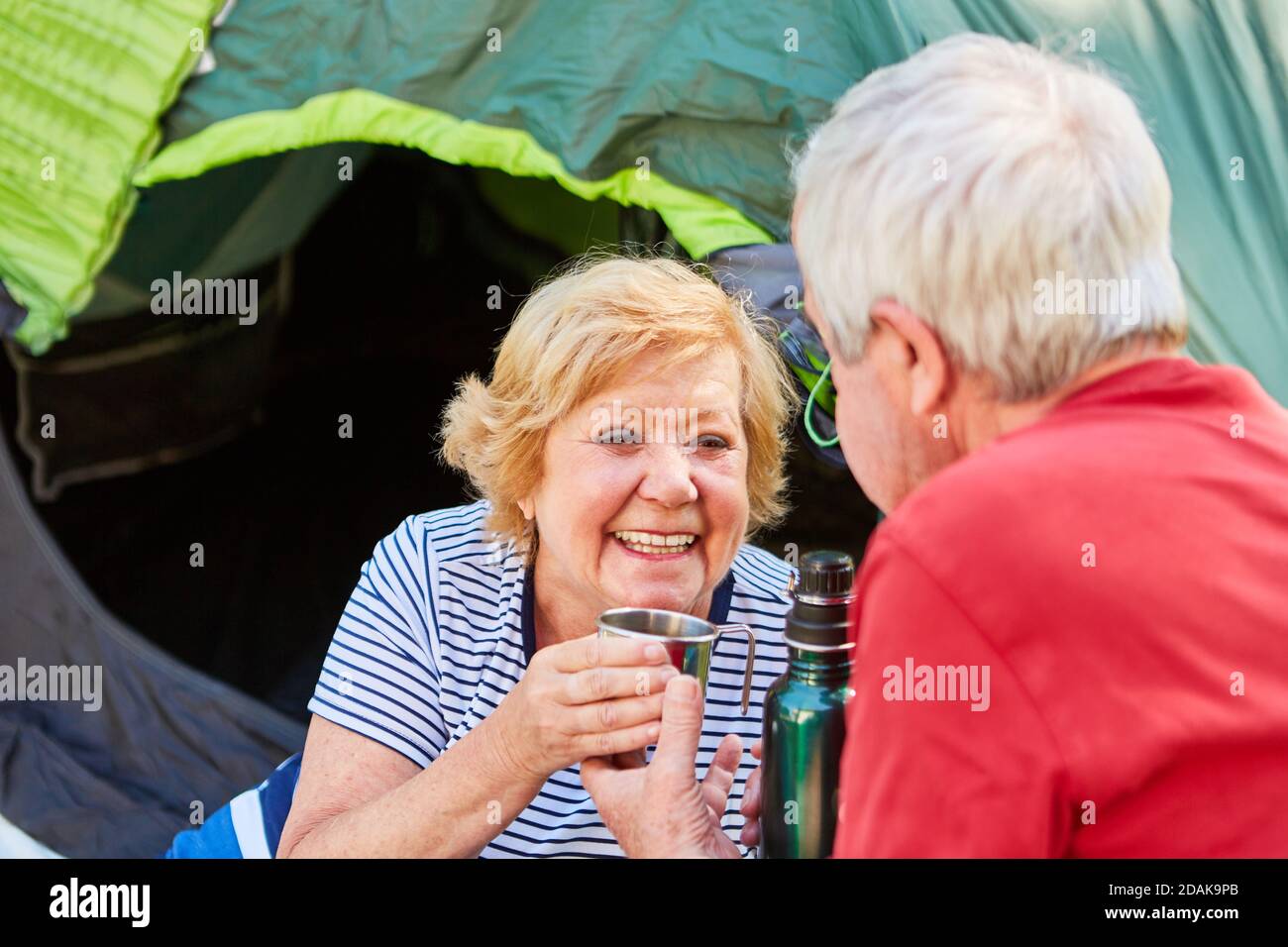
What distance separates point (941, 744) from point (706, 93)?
1.17 m

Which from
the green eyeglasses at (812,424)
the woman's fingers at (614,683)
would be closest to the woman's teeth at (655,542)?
the woman's fingers at (614,683)

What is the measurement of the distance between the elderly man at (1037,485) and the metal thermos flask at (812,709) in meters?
0.11

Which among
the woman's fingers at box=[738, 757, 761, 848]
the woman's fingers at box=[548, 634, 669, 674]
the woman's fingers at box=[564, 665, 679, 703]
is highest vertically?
the woman's fingers at box=[548, 634, 669, 674]

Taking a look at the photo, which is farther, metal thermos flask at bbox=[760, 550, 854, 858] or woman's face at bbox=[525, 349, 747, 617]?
woman's face at bbox=[525, 349, 747, 617]

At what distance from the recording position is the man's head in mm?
1048

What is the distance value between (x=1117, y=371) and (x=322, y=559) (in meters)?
1.49

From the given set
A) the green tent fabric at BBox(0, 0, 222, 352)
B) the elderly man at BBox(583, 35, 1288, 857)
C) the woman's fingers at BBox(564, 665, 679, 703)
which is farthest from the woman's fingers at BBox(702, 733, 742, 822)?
the green tent fabric at BBox(0, 0, 222, 352)

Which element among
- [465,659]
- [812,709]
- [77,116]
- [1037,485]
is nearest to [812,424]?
[465,659]

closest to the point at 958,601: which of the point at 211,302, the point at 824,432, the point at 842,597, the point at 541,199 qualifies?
the point at 842,597

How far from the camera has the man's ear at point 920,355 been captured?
108cm

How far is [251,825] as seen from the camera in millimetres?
1742

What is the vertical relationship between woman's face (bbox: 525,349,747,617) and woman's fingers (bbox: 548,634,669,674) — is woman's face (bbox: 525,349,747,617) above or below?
above

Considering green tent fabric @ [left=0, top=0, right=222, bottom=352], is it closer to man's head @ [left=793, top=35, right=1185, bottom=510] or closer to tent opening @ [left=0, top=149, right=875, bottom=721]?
tent opening @ [left=0, top=149, right=875, bottom=721]

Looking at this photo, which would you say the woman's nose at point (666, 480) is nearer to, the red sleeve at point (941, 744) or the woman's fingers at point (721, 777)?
the woman's fingers at point (721, 777)
